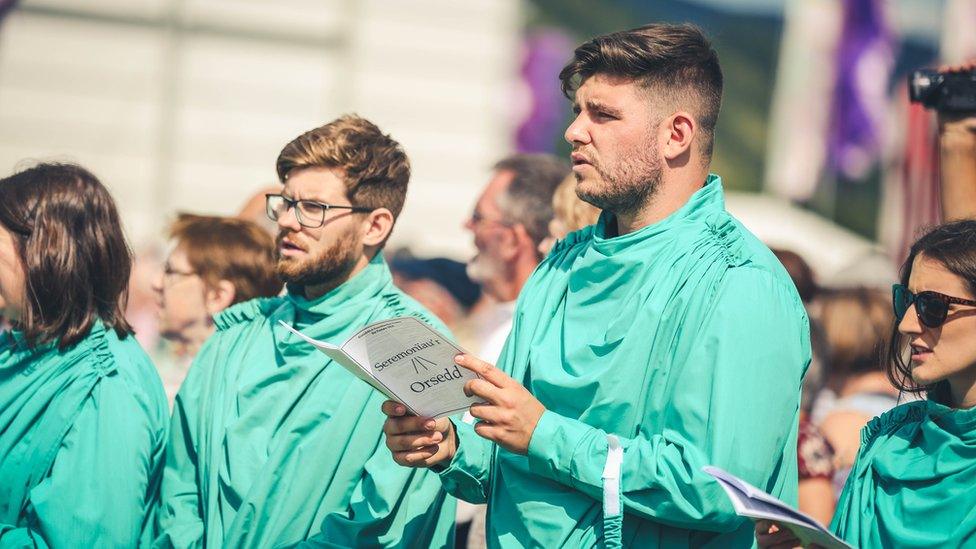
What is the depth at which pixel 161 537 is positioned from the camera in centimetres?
359

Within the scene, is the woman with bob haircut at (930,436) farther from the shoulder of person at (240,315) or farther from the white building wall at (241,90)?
the white building wall at (241,90)

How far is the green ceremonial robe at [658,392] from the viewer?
8.82 feet

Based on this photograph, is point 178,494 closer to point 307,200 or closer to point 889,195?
point 307,200

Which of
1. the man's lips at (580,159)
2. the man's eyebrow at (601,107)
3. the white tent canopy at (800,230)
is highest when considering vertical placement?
the man's eyebrow at (601,107)

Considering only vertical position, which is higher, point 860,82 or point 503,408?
point 860,82

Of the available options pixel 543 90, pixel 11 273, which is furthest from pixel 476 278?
pixel 543 90

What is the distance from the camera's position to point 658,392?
2.80 meters

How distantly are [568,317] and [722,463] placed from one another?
585mm

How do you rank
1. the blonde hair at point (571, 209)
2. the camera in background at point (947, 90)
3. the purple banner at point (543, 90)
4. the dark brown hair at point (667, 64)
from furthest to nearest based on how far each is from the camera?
the purple banner at point (543, 90) → the blonde hair at point (571, 209) → the camera in background at point (947, 90) → the dark brown hair at point (667, 64)

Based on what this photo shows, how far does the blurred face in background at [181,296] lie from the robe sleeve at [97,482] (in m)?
1.17

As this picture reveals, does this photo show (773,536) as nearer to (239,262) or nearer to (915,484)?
(915,484)

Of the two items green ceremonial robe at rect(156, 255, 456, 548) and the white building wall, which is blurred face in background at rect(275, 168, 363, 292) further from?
the white building wall

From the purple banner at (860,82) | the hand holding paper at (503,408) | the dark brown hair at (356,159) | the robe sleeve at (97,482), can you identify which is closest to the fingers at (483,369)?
the hand holding paper at (503,408)

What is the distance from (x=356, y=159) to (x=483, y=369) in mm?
1426
